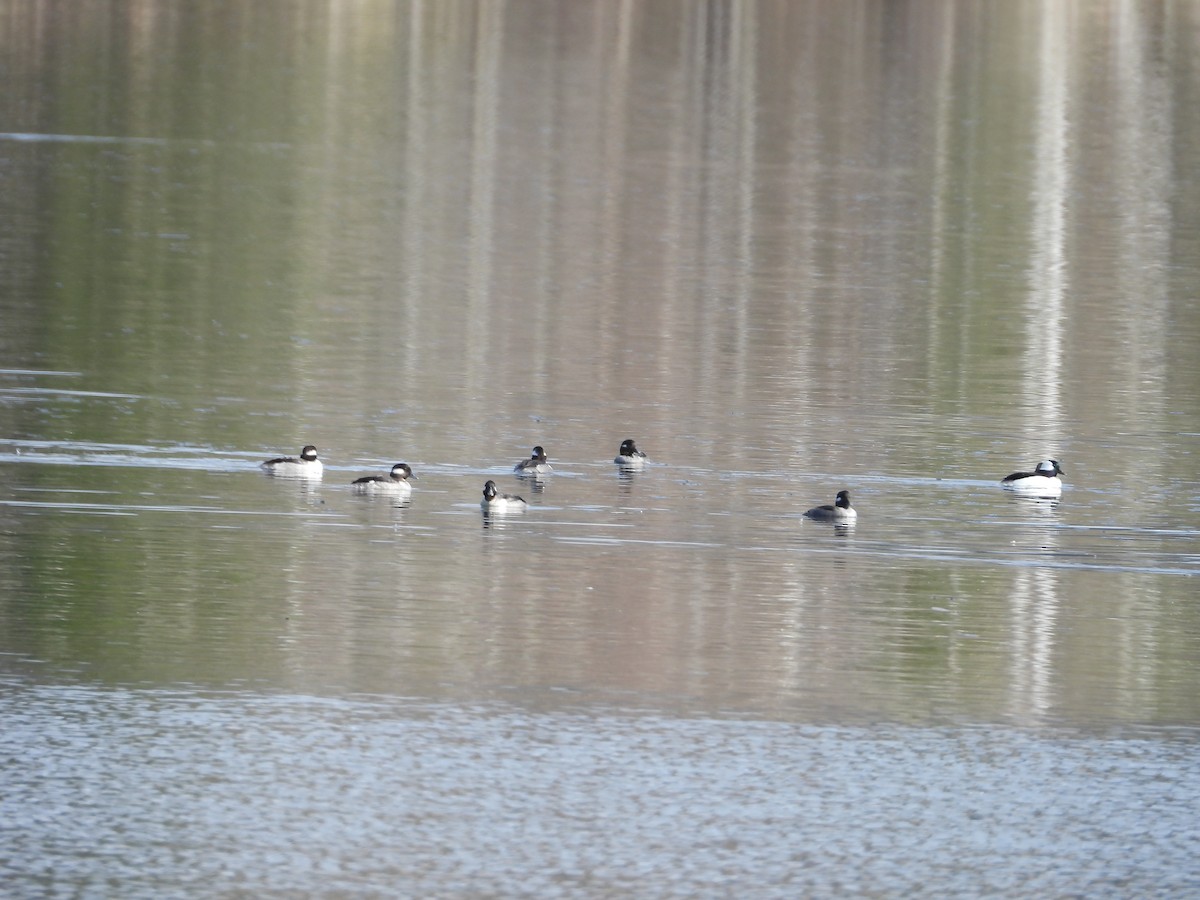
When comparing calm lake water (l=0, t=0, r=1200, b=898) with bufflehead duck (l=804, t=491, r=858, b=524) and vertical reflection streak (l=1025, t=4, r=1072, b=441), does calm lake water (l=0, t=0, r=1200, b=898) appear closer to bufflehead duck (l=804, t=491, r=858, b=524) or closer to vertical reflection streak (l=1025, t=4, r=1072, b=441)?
vertical reflection streak (l=1025, t=4, r=1072, b=441)

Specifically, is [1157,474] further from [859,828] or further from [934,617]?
[859,828]

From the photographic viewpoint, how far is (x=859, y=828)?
50.2ft

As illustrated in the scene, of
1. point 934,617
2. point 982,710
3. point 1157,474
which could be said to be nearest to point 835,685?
point 982,710

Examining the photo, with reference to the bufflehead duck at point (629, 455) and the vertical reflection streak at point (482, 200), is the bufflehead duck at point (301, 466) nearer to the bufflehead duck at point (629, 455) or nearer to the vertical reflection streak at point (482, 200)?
the bufflehead duck at point (629, 455)

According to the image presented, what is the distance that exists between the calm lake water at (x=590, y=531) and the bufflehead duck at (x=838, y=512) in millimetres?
358

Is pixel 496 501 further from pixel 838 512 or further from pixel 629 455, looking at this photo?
pixel 838 512

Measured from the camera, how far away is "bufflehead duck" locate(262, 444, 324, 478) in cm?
2697

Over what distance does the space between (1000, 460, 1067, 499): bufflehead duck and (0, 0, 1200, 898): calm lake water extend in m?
0.48

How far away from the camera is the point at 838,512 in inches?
1014

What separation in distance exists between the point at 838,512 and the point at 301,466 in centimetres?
627

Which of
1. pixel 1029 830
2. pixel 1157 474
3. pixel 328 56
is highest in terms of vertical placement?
pixel 328 56

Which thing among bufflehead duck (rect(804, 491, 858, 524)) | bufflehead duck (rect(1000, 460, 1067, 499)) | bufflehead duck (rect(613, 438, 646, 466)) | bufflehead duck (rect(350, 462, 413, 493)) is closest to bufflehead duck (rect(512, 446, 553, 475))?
bufflehead duck (rect(613, 438, 646, 466))

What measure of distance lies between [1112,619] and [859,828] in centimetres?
703

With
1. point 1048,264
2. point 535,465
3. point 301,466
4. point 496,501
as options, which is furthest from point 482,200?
point 496,501
